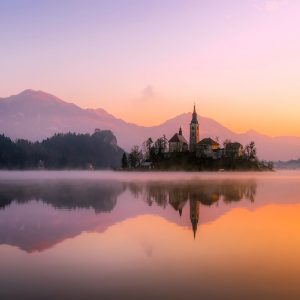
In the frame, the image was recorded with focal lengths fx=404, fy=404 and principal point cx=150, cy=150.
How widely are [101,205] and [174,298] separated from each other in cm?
3309

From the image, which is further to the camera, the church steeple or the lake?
the church steeple

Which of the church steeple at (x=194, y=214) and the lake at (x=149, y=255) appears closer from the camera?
the lake at (x=149, y=255)

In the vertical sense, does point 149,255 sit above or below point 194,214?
below

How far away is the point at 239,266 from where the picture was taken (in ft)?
61.4

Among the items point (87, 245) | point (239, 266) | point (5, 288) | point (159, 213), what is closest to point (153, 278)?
point (239, 266)

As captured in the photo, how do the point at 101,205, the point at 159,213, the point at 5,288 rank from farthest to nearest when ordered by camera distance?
the point at 101,205
the point at 159,213
the point at 5,288

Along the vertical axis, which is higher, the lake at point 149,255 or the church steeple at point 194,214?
the church steeple at point 194,214

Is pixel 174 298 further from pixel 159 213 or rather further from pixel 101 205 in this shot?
pixel 101 205

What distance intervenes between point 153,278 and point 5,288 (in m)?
5.75

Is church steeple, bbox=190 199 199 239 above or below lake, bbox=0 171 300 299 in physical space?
above

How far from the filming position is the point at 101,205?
4656cm

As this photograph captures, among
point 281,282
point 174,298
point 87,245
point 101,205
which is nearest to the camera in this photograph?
point 174,298

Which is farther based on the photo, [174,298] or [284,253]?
[284,253]

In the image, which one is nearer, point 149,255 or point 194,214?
point 149,255
